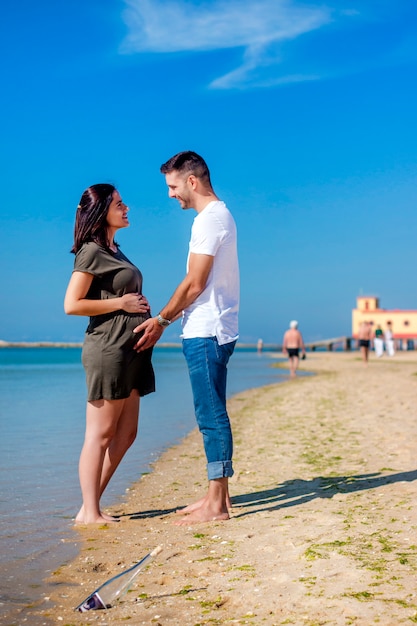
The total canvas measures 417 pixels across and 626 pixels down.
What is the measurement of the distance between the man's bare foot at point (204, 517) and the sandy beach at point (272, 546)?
0.07 metres

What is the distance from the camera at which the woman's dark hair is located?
4.73m

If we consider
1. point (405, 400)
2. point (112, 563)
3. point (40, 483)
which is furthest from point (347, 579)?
point (405, 400)

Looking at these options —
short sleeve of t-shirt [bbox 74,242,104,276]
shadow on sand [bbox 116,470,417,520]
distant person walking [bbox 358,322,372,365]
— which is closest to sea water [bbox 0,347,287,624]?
shadow on sand [bbox 116,470,417,520]

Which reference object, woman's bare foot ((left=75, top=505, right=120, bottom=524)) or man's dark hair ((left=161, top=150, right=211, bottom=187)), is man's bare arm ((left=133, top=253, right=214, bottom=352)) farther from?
woman's bare foot ((left=75, top=505, right=120, bottom=524))

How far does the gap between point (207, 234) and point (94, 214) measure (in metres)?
0.82

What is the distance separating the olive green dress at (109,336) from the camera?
4.61 m

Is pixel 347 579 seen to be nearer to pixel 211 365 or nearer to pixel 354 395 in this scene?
pixel 211 365

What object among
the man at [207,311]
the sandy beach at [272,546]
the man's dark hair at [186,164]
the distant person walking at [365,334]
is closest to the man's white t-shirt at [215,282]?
the man at [207,311]

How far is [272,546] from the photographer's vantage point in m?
3.81

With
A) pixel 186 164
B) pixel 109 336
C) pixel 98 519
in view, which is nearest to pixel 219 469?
pixel 98 519

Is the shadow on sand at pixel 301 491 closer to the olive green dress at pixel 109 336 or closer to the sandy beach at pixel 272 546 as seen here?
the sandy beach at pixel 272 546

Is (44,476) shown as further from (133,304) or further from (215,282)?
(215,282)

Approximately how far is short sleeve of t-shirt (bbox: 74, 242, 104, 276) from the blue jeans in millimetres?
755

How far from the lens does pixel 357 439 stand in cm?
810
